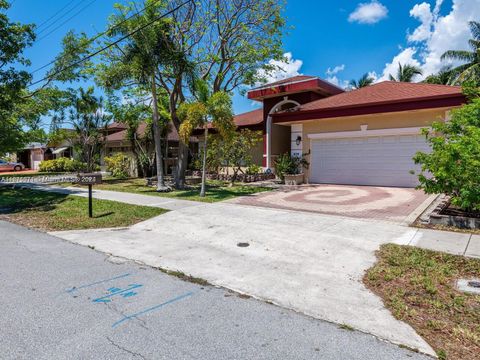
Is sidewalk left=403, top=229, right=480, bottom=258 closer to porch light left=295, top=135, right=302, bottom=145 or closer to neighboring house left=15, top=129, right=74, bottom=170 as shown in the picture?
porch light left=295, top=135, right=302, bottom=145

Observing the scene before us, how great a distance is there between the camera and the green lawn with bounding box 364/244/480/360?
3.30 m

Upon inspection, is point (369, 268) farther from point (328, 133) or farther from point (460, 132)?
point (328, 133)

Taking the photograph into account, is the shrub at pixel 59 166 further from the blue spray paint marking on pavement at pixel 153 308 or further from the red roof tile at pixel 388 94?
the blue spray paint marking on pavement at pixel 153 308

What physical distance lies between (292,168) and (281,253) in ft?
37.5

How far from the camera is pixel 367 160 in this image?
1570 cm

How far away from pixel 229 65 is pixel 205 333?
1657cm

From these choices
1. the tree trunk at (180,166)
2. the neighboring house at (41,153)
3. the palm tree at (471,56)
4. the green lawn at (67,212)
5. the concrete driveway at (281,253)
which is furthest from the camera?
the neighboring house at (41,153)

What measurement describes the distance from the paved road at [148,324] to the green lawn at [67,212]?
3868 millimetres

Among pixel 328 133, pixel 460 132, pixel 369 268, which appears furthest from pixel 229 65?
pixel 369 268

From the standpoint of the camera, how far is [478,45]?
2986cm

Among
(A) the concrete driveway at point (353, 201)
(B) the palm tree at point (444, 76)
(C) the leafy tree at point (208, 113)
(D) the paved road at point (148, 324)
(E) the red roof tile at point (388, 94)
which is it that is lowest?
(D) the paved road at point (148, 324)

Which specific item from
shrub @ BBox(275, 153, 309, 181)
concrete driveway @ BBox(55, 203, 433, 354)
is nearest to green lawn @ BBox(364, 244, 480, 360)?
concrete driveway @ BBox(55, 203, 433, 354)

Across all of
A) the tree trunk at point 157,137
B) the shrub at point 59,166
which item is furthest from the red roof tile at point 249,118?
the shrub at point 59,166

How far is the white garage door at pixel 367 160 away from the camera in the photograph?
14656mm
